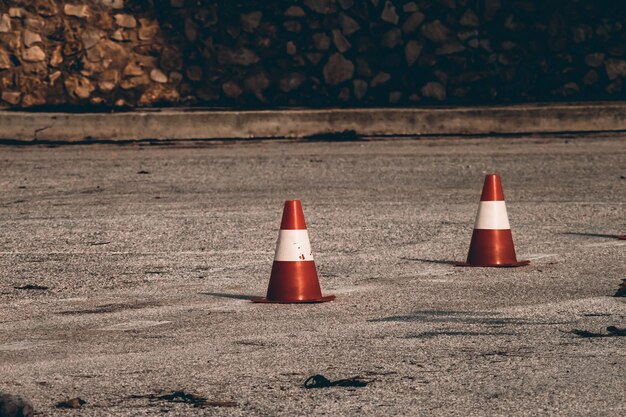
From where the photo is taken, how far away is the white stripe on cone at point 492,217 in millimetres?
9375

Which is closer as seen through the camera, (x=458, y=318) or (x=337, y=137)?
(x=458, y=318)

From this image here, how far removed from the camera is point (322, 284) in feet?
28.6

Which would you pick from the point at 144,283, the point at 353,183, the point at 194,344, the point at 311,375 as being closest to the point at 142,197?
Result: the point at 353,183

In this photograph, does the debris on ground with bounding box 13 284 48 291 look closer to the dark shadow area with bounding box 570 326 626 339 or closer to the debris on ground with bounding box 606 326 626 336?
the dark shadow area with bounding box 570 326 626 339

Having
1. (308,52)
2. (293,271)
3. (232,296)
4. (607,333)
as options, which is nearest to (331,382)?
(607,333)

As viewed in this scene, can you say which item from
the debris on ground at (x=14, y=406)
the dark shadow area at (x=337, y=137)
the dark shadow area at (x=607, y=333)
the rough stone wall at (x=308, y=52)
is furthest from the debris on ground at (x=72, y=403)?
the rough stone wall at (x=308, y=52)

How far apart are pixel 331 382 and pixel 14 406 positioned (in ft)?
4.13

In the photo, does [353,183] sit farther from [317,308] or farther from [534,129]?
[317,308]

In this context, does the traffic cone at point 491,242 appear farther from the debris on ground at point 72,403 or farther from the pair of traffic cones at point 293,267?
the debris on ground at point 72,403

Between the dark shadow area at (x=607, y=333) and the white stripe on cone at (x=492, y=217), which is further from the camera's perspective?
the white stripe on cone at (x=492, y=217)

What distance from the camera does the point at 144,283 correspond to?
8.76m

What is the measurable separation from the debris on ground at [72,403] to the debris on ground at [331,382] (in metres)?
0.86

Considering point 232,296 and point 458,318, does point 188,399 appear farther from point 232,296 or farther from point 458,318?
point 232,296

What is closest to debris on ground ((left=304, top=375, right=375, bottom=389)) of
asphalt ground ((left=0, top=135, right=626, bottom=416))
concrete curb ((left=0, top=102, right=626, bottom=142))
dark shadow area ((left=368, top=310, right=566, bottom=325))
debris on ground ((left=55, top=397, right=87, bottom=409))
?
asphalt ground ((left=0, top=135, right=626, bottom=416))
